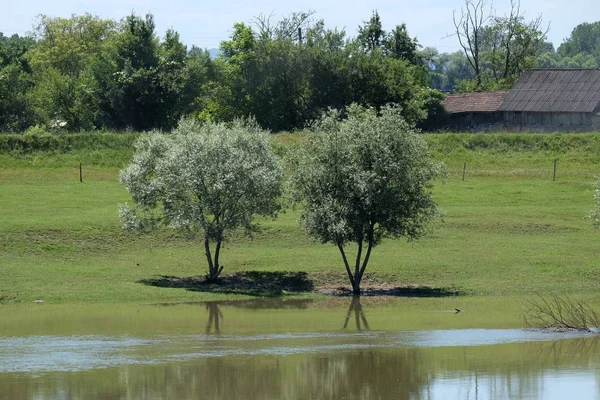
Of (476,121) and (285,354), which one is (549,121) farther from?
(285,354)

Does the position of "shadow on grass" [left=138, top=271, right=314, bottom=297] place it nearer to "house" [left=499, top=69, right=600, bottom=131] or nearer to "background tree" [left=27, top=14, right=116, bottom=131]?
"house" [left=499, top=69, right=600, bottom=131]

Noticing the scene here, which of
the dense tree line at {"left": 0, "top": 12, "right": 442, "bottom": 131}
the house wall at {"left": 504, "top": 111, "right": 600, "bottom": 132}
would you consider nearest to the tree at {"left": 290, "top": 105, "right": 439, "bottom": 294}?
the dense tree line at {"left": 0, "top": 12, "right": 442, "bottom": 131}

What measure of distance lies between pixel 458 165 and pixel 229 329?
1631 inches

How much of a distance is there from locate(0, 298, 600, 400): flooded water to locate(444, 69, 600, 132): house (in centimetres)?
5195

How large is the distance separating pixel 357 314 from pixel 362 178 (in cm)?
609

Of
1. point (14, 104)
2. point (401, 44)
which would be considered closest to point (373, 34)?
point (401, 44)

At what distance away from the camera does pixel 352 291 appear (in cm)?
4128

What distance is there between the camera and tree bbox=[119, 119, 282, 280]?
1618 inches

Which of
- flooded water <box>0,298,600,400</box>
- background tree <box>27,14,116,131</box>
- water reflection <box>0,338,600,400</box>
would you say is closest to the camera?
water reflection <box>0,338,600,400</box>

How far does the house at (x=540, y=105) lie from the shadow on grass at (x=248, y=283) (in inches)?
1802

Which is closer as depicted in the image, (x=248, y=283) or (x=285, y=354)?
(x=285, y=354)

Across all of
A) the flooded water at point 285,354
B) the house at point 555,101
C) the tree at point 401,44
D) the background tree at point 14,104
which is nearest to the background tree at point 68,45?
the background tree at point 14,104

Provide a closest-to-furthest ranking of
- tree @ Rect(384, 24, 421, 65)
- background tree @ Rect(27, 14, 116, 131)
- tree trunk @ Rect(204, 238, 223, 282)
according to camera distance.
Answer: tree trunk @ Rect(204, 238, 223, 282), tree @ Rect(384, 24, 421, 65), background tree @ Rect(27, 14, 116, 131)

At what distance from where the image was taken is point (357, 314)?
118ft
